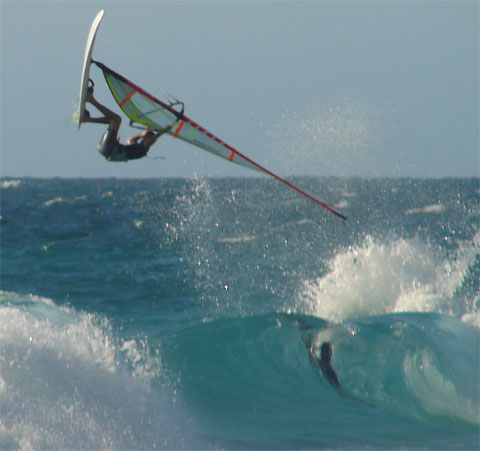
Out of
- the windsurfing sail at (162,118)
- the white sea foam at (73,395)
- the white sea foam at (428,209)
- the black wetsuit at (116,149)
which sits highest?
the white sea foam at (428,209)

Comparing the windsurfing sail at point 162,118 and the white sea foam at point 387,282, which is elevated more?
the windsurfing sail at point 162,118

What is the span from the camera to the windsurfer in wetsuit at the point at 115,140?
5.79m

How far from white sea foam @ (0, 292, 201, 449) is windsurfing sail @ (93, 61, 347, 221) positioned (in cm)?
255

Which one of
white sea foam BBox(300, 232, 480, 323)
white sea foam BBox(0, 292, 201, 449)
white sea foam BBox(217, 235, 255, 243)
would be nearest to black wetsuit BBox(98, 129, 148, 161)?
white sea foam BBox(0, 292, 201, 449)

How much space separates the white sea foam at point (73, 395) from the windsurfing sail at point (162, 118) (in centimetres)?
255

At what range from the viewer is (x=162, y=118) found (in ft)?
20.5

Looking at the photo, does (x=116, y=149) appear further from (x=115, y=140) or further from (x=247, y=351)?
(x=247, y=351)

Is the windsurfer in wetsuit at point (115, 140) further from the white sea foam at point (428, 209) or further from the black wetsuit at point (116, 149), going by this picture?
the white sea foam at point (428, 209)

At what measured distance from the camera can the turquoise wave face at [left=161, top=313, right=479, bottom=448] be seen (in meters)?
5.93

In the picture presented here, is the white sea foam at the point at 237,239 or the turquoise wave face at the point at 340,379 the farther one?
the white sea foam at the point at 237,239

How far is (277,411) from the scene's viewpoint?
642 centimetres

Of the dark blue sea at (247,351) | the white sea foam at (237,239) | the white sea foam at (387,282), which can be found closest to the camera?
the dark blue sea at (247,351)

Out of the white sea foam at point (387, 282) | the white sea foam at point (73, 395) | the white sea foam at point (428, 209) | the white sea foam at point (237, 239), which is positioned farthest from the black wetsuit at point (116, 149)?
the white sea foam at point (428, 209)

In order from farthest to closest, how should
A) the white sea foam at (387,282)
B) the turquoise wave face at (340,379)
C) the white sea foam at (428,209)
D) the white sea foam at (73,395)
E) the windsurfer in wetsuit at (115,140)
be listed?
the white sea foam at (428,209), the white sea foam at (387,282), the turquoise wave face at (340,379), the windsurfer in wetsuit at (115,140), the white sea foam at (73,395)
